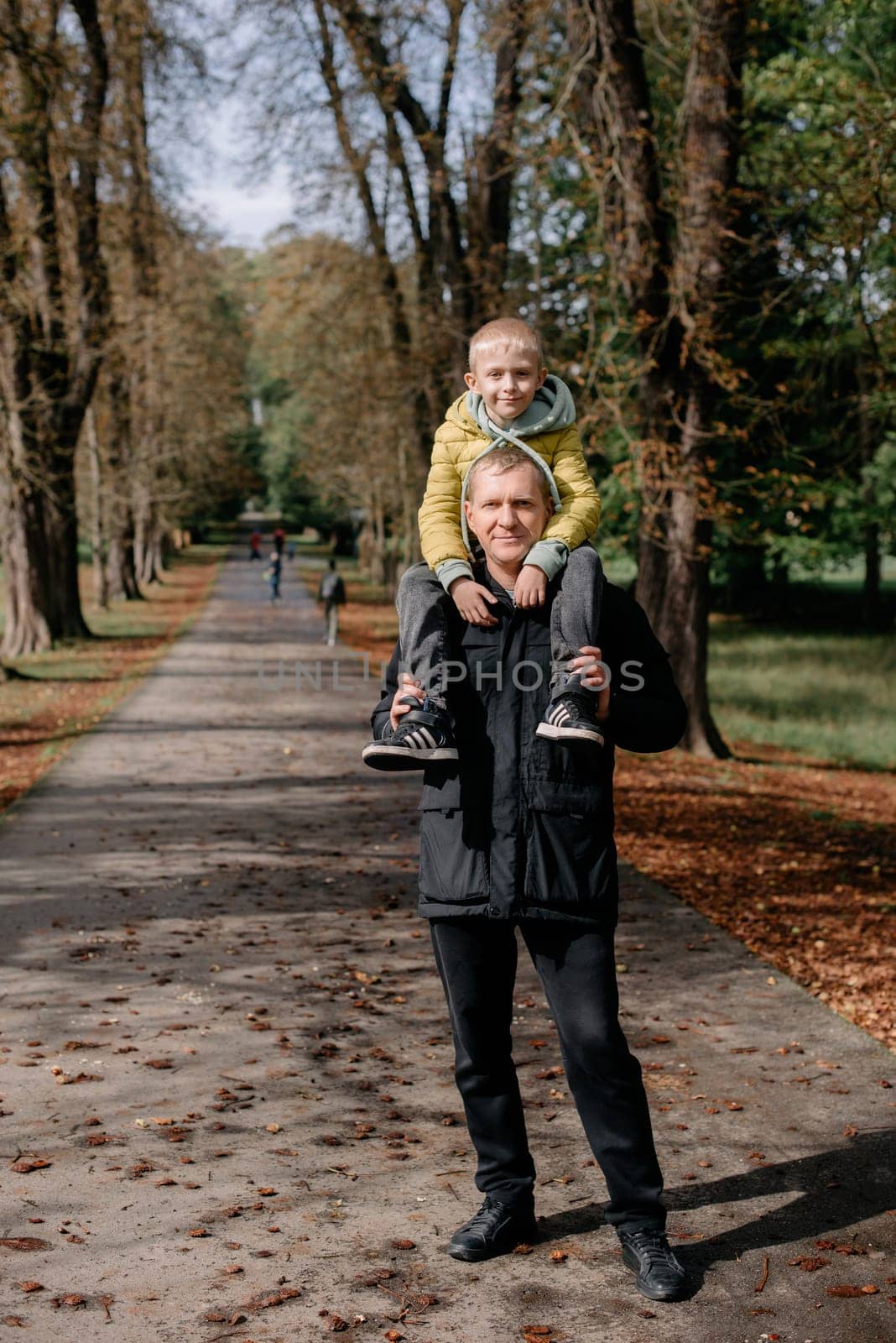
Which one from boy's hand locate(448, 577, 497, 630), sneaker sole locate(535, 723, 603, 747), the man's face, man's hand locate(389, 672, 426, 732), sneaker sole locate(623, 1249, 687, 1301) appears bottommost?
sneaker sole locate(623, 1249, 687, 1301)

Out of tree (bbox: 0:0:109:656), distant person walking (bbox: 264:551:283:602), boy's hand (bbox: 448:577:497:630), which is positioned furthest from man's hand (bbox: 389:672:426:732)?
distant person walking (bbox: 264:551:283:602)

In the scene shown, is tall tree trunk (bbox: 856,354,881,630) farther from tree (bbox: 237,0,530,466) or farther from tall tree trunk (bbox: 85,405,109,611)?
tall tree trunk (bbox: 85,405,109,611)

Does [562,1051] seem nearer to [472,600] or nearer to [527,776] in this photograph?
[527,776]

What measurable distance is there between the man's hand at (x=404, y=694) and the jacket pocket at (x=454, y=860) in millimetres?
254

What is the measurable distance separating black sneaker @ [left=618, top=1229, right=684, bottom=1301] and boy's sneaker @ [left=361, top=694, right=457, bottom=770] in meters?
1.32

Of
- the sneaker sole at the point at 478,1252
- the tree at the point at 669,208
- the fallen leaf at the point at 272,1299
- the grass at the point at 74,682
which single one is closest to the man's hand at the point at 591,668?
the sneaker sole at the point at 478,1252

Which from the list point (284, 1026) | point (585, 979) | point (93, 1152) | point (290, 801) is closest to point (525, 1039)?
point (284, 1026)

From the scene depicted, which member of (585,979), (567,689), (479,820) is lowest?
(585,979)

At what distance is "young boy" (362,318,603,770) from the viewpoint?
3.61 metres

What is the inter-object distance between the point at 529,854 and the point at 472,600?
0.66 m

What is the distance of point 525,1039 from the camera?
19.1 ft

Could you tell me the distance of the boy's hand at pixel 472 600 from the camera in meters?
3.69

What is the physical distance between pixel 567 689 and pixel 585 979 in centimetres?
74

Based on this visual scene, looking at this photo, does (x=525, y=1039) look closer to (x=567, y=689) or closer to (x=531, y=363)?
(x=567, y=689)
